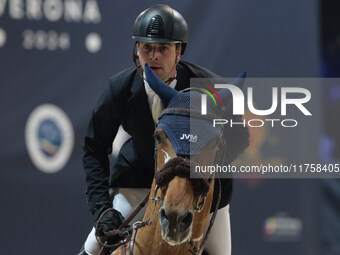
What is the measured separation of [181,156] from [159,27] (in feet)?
2.39

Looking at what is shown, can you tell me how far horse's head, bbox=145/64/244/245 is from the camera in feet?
6.47

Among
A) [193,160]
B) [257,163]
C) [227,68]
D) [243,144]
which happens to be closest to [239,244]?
[257,163]

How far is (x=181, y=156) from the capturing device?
81.0 inches

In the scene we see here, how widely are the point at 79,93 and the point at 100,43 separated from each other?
339mm

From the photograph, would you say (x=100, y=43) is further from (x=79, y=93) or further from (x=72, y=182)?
(x=72, y=182)

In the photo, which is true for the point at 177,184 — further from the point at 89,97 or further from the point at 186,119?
the point at 89,97

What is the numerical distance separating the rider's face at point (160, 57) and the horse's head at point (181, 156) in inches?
14.4

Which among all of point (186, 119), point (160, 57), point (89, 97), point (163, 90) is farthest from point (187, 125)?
point (89, 97)

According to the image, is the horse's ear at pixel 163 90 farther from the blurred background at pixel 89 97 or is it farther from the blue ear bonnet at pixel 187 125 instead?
the blurred background at pixel 89 97

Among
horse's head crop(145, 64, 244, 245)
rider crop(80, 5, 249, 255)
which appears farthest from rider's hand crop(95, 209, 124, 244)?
horse's head crop(145, 64, 244, 245)

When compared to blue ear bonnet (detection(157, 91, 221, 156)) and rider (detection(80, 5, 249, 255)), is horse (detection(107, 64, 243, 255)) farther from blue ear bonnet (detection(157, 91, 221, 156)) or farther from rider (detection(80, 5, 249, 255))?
rider (detection(80, 5, 249, 255))

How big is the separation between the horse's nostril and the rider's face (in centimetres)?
82

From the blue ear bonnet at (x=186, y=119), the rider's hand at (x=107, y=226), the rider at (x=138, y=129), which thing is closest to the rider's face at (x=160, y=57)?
the rider at (x=138, y=129)

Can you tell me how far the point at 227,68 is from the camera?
4309 millimetres
